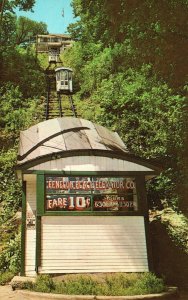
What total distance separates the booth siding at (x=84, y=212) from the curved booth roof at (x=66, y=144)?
4cm

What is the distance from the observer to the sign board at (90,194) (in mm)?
11484

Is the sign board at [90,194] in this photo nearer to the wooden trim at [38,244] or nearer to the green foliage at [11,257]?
the wooden trim at [38,244]

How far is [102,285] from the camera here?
991 cm

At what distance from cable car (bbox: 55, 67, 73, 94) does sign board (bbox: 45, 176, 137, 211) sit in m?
24.8

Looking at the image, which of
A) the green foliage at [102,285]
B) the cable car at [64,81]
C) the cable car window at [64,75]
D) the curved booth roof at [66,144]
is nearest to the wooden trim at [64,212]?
the curved booth roof at [66,144]

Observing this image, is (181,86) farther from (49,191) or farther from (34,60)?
(34,60)

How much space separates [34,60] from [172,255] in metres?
30.0

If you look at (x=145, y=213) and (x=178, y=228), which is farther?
(x=178, y=228)

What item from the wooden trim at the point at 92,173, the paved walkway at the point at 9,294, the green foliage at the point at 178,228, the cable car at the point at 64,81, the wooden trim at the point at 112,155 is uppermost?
the cable car at the point at 64,81

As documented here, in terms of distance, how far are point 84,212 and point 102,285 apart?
2465 millimetres

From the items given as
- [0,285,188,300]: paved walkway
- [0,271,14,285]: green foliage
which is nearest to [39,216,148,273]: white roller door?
[0,285,188,300]: paved walkway

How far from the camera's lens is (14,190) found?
16984 millimetres

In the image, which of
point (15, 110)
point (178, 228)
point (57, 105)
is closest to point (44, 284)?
point (178, 228)

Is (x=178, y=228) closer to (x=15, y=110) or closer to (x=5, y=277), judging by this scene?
(x=5, y=277)
